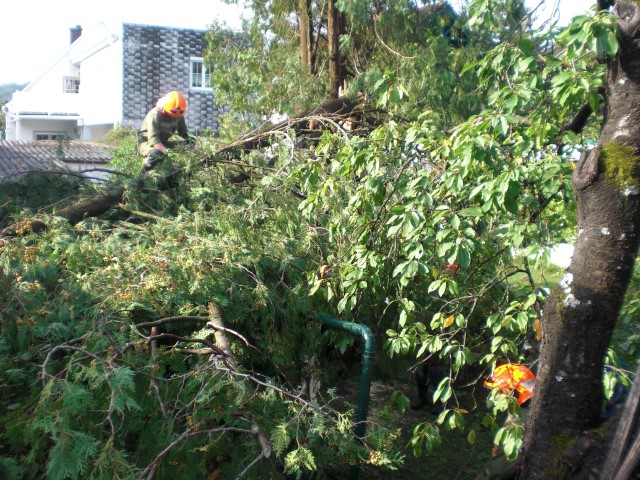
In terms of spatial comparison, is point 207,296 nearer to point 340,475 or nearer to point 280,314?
Answer: point 280,314

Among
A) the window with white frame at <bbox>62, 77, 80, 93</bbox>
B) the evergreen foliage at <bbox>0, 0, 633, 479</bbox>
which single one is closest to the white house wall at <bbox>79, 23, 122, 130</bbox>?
the window with white frame at <bbox>62, 77, 80, 93</bbox>

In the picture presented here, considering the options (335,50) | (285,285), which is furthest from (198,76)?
(285,285)

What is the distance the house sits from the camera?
81.1 feet

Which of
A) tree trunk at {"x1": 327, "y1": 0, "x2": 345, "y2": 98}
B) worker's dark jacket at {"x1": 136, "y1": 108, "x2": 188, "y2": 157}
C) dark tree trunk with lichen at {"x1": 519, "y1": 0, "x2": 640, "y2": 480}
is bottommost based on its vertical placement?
dark tree trunk with lichen at {"x1": 519, "y1": 0, "x2": 640, "y2": 480}

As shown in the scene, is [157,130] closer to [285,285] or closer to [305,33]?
[305,33]

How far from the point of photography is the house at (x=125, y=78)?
24.7 metres

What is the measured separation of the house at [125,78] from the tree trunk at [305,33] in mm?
13988

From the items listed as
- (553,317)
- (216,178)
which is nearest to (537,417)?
(553,317)

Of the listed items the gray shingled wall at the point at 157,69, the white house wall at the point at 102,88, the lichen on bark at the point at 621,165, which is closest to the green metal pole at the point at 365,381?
the lichen on bark at the point at 621,165

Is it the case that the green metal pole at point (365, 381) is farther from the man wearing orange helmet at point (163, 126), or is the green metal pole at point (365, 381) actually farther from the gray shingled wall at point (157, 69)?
the gray shingled wall at point (157, 69)

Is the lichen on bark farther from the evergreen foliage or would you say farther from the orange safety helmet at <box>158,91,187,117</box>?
the orange safety helmet at <box>158,91,187,117</box>

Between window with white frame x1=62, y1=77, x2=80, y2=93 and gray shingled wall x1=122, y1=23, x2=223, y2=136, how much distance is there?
6.98 metres

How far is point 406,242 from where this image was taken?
12.4 ft

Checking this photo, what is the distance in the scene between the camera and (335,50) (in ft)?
26.9
